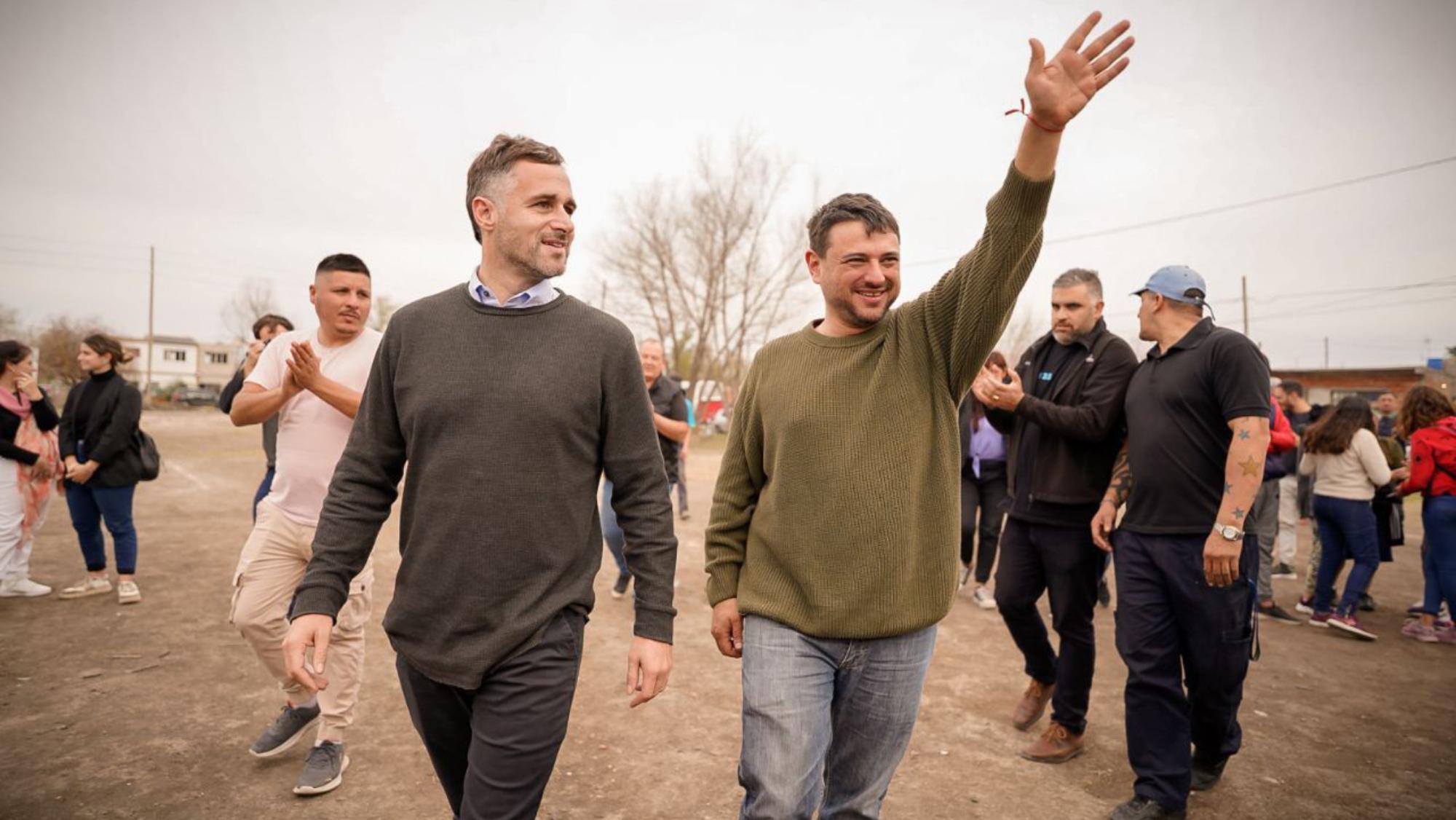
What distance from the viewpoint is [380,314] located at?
55906 mm

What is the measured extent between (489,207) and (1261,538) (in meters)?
7.97

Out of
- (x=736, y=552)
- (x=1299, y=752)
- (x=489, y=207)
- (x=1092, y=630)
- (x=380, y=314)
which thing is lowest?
(x=1299, y=752)

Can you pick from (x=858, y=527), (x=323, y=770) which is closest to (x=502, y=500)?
(x=858, y=527)

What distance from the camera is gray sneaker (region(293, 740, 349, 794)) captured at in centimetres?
359

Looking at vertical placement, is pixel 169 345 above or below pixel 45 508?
above

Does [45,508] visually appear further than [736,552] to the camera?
Yes

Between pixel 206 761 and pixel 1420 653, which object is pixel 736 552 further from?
pixel 1420 653

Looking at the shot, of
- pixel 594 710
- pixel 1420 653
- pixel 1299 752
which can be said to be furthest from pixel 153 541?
pixel 1420 653

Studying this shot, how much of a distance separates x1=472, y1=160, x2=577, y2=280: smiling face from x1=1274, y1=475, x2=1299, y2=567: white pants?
10073 millimetres

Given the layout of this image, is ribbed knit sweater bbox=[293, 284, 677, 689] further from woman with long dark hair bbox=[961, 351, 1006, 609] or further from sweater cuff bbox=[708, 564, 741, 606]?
woman with long dark hair bbox=[961, 351, 1006, 609]

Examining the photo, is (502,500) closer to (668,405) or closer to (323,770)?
(323,770)

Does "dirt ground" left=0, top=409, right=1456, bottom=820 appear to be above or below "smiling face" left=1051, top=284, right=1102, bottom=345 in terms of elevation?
below

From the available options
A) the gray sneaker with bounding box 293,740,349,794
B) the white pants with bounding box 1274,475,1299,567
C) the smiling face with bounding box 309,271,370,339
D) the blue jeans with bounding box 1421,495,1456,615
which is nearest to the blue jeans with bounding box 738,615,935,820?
the gray sneaker with bounding box 293,740,349,794

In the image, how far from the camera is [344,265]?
3.94 metres
